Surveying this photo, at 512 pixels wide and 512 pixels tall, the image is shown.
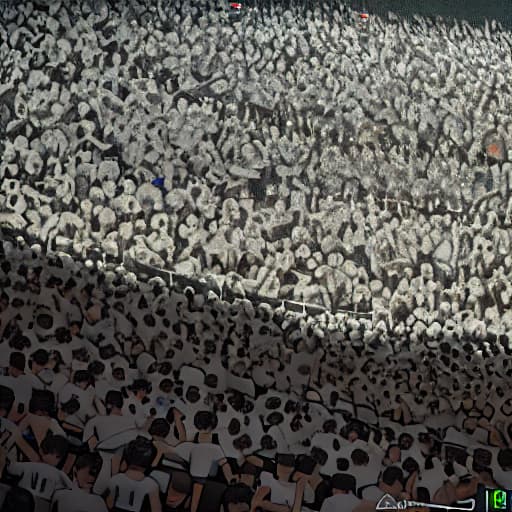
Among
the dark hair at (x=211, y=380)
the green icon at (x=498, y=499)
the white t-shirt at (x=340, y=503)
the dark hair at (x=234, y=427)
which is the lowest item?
the white t-shirt at (x=340, y=503)

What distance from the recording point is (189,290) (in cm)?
321

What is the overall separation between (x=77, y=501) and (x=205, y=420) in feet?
1.88

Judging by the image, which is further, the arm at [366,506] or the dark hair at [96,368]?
the arm at [366,506]

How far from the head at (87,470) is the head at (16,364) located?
0.39m

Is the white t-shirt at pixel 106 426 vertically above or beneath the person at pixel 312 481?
above

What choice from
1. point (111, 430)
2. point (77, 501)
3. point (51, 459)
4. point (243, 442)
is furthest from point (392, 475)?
point (51, 459)

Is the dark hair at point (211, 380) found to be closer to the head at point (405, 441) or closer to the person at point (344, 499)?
the person at point (344, 499)

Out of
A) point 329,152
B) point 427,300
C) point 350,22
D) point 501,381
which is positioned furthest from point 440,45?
point 501,381

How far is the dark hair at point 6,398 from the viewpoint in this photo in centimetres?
285

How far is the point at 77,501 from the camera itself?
2844 mm

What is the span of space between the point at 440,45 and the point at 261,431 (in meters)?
2.09

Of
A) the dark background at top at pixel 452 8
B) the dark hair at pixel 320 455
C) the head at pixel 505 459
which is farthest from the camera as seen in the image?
the dark background at top at pixel 452 8

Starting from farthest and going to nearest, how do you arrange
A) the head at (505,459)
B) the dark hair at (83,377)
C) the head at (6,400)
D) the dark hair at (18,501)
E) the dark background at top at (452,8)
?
the dark background at top at (452,8) < the head at (505,459) < the dark hair at (83,377) < the head at (6,400) < the dark hair at (18,501)

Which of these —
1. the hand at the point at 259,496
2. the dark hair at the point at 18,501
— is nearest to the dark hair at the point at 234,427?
the hand at the point at 259,496
